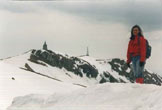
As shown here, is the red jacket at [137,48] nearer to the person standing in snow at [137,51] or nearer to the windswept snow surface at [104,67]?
the person standing in snow at [137,51]

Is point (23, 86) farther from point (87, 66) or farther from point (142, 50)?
point (87, 66)

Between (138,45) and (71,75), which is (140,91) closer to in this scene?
(138,45)

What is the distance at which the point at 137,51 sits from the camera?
454 inches

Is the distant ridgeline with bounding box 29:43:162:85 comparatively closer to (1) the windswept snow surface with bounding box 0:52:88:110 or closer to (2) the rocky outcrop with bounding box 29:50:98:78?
(2) the rocky outcrop with bounding box 29:50:98:78

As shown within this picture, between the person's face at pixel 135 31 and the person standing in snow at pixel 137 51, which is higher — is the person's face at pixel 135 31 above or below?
above

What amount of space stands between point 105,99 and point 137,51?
260 centimetres

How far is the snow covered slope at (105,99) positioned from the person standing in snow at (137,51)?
1.52 meters

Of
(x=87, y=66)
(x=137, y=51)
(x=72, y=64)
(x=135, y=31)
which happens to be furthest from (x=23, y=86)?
(x=87, y=66)

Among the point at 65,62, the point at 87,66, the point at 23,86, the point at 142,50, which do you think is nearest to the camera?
the point at 142,50

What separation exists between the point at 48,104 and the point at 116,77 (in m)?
157

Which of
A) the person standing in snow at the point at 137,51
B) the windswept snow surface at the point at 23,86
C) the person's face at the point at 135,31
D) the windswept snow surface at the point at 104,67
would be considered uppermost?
the person's face at the point at 135,31

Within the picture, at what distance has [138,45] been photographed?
1144 centimetres

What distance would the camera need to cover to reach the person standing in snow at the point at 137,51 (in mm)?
11383

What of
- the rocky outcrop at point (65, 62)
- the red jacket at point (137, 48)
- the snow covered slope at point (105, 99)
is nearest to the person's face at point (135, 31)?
the red jacket at point (137, 48)
